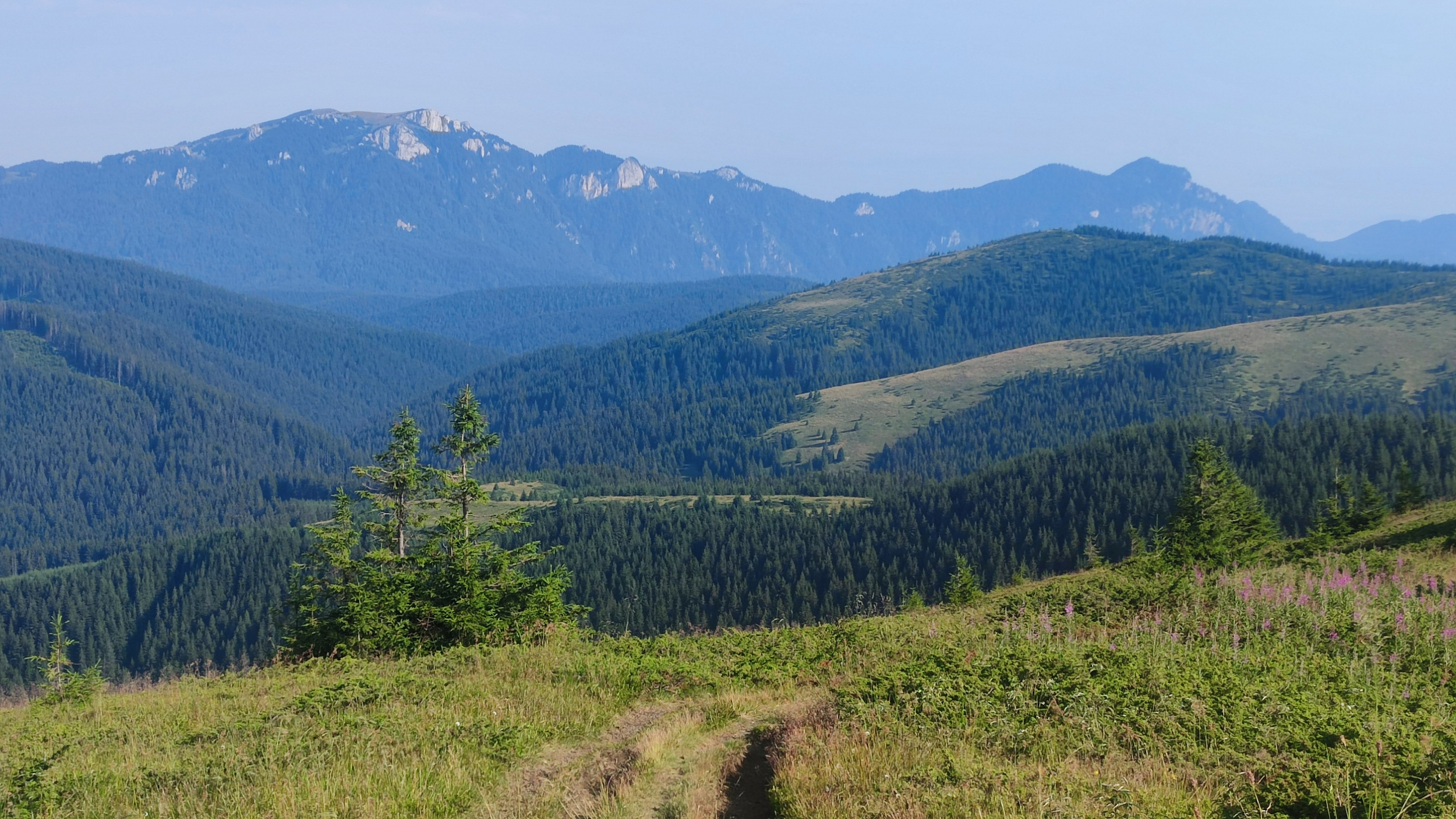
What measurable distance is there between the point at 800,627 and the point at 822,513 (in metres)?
159

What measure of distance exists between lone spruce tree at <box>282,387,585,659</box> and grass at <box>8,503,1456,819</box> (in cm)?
616

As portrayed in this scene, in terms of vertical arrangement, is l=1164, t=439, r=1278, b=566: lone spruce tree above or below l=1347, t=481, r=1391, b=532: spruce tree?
above

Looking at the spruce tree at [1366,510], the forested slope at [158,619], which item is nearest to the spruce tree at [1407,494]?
the spruce tree at [1366,510]

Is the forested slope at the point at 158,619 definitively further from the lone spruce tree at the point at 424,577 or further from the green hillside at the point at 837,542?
the lone spruce tree at the point at 424,577

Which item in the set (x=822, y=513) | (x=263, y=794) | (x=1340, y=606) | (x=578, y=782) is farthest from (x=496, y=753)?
(x=822, y=513)

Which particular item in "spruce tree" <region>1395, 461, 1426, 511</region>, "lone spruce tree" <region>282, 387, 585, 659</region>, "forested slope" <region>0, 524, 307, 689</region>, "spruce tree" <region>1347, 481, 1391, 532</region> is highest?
"lone spruce tree" <region>282, 387, 585, 659</region>

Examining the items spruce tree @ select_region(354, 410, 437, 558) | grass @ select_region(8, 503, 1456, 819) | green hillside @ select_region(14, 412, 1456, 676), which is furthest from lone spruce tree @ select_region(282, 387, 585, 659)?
green hillside @ select_region(14, 412, 1456, 676)

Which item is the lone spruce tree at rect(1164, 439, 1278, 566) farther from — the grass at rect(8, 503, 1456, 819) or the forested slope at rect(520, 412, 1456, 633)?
the forested slope at rect(520, 412, 1456, 633)

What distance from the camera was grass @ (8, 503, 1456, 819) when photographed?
29.6ft

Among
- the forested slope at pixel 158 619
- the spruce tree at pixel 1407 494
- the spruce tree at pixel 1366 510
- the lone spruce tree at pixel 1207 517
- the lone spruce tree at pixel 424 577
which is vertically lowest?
the forested slope at pixel 158 619

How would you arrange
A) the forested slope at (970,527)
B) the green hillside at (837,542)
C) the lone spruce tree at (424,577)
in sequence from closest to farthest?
the lone spruce tree at (424,577) → the forested slope at (970,527) → the green hillside at (837,542)

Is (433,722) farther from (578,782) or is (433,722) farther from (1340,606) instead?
(1340,606)

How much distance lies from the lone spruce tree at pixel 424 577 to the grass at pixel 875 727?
6.16 m

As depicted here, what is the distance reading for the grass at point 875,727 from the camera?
903 centimetres
